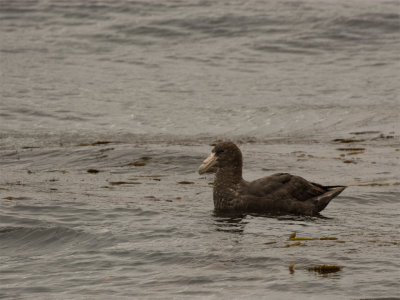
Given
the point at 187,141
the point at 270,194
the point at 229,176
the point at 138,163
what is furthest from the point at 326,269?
the point at 187,141

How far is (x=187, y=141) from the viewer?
1955cm

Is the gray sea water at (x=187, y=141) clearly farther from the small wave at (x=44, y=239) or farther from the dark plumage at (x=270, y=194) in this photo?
the dark plumage at (x=270, y=194)

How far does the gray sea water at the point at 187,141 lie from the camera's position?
948 centimetres

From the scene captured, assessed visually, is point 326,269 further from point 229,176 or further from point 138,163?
point 138,163

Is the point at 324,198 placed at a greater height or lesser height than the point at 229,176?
lesser

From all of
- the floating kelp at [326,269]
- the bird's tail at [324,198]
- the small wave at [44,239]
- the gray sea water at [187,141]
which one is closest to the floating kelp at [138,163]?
the gray sea water at [187,141]

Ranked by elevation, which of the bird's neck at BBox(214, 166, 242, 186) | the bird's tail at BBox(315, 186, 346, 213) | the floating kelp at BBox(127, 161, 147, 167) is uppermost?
the bird's neck at BBox(214, 166, 242, 186)

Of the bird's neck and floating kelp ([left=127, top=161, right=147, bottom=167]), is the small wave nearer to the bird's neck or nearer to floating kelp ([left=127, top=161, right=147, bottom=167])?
the bird's neck

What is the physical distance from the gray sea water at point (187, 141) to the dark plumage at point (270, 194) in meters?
0.25

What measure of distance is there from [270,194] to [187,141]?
700 centimetres

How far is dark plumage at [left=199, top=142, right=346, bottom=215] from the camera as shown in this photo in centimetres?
1269

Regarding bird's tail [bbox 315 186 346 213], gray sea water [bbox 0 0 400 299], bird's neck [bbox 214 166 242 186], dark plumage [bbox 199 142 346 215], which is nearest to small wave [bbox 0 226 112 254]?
gray sea water [bbox 0 0 400 299]

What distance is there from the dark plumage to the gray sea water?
25cm

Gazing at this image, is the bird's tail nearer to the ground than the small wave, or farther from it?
nearer to the ground
